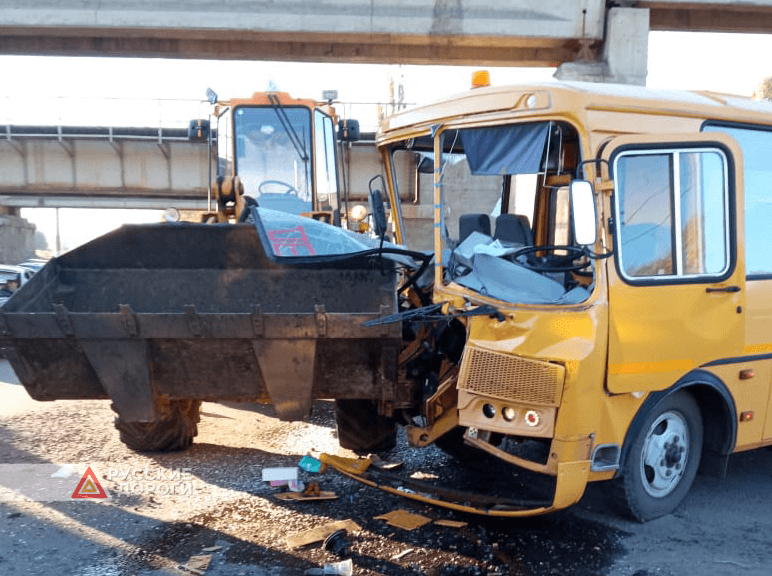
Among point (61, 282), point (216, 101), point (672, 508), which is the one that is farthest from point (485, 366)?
point (216, 101)

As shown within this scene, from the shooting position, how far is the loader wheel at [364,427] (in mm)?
5457

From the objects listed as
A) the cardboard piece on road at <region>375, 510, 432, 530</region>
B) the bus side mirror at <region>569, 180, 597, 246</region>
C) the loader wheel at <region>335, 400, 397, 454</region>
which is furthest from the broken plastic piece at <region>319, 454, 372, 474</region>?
the bus side mirror at <region>569, 180, 597, 246</region>

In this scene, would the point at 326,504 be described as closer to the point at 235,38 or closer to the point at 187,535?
the point at 187,535

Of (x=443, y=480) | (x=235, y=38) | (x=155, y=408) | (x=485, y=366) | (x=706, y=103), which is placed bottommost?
(x=443, y=480)

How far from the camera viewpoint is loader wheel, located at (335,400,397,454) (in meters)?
5.46

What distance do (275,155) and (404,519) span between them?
18.1 ft

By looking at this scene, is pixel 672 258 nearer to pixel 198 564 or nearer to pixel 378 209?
pixel 378 209

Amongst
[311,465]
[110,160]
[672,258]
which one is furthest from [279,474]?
[110,160]

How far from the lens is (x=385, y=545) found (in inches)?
171

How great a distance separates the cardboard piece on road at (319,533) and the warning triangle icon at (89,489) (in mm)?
1601

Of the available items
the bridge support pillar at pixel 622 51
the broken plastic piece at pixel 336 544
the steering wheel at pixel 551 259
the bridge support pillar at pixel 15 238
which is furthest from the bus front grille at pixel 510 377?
the bridge support pillar at pixel 15 238

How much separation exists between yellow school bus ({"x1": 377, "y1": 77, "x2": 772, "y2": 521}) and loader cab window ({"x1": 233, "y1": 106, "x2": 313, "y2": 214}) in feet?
12.5

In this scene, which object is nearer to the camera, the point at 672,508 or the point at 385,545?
the point at 385,545

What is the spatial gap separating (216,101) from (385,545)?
625 cm
